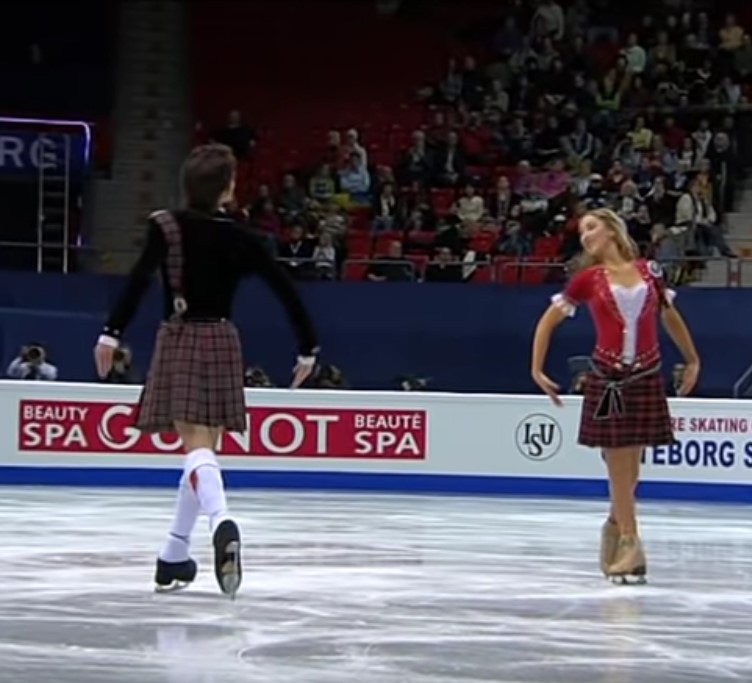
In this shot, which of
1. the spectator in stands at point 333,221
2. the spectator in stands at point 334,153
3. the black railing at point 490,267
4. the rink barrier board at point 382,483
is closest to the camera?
the rink barrier board at point 382,483

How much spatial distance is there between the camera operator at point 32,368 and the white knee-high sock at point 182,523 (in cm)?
A: 991

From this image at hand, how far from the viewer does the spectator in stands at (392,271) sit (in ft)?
61.5

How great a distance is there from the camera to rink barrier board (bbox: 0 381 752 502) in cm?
1502

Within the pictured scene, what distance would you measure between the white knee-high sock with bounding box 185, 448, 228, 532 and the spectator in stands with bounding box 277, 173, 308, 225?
13125mm

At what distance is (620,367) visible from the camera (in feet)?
26.5

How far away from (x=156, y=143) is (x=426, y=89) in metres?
3.23

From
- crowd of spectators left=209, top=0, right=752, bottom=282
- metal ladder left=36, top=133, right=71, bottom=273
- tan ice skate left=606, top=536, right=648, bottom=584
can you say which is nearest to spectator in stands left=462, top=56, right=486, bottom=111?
crowd of spectators left=209, top=0, right=752, bottom=282

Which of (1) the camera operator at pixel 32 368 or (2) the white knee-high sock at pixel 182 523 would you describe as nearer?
(2) the white knee-high sock at pixel 182 523

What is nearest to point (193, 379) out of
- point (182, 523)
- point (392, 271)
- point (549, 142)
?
point (182, 523)

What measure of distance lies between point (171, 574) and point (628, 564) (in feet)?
6.33

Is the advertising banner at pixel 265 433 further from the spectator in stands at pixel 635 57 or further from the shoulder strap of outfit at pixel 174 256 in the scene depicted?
the shoulder strap of outfit at pixel 174 256

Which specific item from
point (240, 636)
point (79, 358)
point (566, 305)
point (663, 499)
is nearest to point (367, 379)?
point (79, 358)

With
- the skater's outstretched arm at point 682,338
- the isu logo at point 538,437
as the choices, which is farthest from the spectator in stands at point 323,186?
the skater's outstretched arm at point 682,338

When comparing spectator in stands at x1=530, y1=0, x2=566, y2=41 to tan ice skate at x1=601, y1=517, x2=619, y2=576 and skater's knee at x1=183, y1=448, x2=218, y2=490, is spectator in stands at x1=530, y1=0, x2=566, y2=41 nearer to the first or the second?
tan ice skate at x1=601, y1=517, x2=619, y2=576
